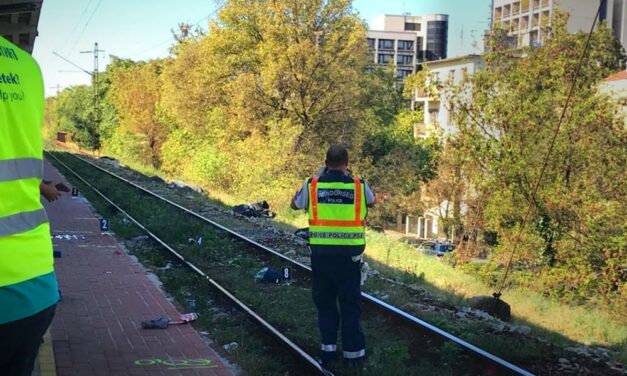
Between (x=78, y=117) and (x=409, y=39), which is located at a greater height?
(x=409, y=39)

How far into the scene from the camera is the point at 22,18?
12414 mm

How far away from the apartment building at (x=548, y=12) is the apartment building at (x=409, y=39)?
49.1m

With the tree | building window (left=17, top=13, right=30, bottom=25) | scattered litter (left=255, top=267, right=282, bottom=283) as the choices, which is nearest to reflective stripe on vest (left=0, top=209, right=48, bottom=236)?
scattered litter (left=255, top=267, right=282, bottom=283)

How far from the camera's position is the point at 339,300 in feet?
19.9

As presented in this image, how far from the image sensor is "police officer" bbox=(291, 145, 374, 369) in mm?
5910

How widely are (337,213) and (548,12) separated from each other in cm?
4836

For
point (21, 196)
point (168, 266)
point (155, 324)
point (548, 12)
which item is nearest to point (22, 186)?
point (21, 196)

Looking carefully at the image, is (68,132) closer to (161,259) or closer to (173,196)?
(173,196)

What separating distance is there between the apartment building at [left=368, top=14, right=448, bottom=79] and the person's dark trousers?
166642 millimetres

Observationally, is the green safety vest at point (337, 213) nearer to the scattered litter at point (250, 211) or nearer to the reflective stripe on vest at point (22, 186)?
the reflective stripe on vest at point (22, 186)

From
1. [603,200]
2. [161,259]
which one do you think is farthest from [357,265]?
[603,200]

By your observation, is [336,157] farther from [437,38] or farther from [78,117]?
[437,38]

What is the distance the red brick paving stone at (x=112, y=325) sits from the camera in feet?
21.0

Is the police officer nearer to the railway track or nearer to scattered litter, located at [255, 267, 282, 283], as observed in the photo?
the railway track
